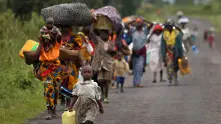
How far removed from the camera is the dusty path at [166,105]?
14.1 meters

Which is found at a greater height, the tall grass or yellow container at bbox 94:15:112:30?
yellow container at bbox 94:15:112:30

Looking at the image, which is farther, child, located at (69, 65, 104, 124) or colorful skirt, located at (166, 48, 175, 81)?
colorful skirt, located at (166, 48, 175, 81)

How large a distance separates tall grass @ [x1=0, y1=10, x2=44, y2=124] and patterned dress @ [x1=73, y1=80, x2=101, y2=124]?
6.58ft

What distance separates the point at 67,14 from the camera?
15320 millimetres

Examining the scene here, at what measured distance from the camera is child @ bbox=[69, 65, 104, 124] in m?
12.2

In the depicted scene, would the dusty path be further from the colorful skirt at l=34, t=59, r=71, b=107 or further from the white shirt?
the white shirt

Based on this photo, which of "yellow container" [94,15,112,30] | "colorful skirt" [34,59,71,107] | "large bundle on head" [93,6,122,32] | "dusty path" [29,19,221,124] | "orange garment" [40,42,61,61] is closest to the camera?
"dusty path" [29,19,221,124]

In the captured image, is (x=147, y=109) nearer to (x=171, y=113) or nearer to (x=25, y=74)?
(x=171, y=113)

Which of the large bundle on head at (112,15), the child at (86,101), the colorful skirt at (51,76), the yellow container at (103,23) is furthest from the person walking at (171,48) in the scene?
the child at (86,101)

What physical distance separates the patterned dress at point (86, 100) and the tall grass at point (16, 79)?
200 cm

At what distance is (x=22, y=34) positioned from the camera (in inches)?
918

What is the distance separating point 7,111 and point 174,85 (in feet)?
29.0

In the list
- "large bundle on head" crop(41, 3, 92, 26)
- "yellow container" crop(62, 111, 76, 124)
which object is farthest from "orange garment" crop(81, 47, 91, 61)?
"yellow container" crop(62, 111, 76, 124)

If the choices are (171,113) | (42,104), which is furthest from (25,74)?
(171,113)
